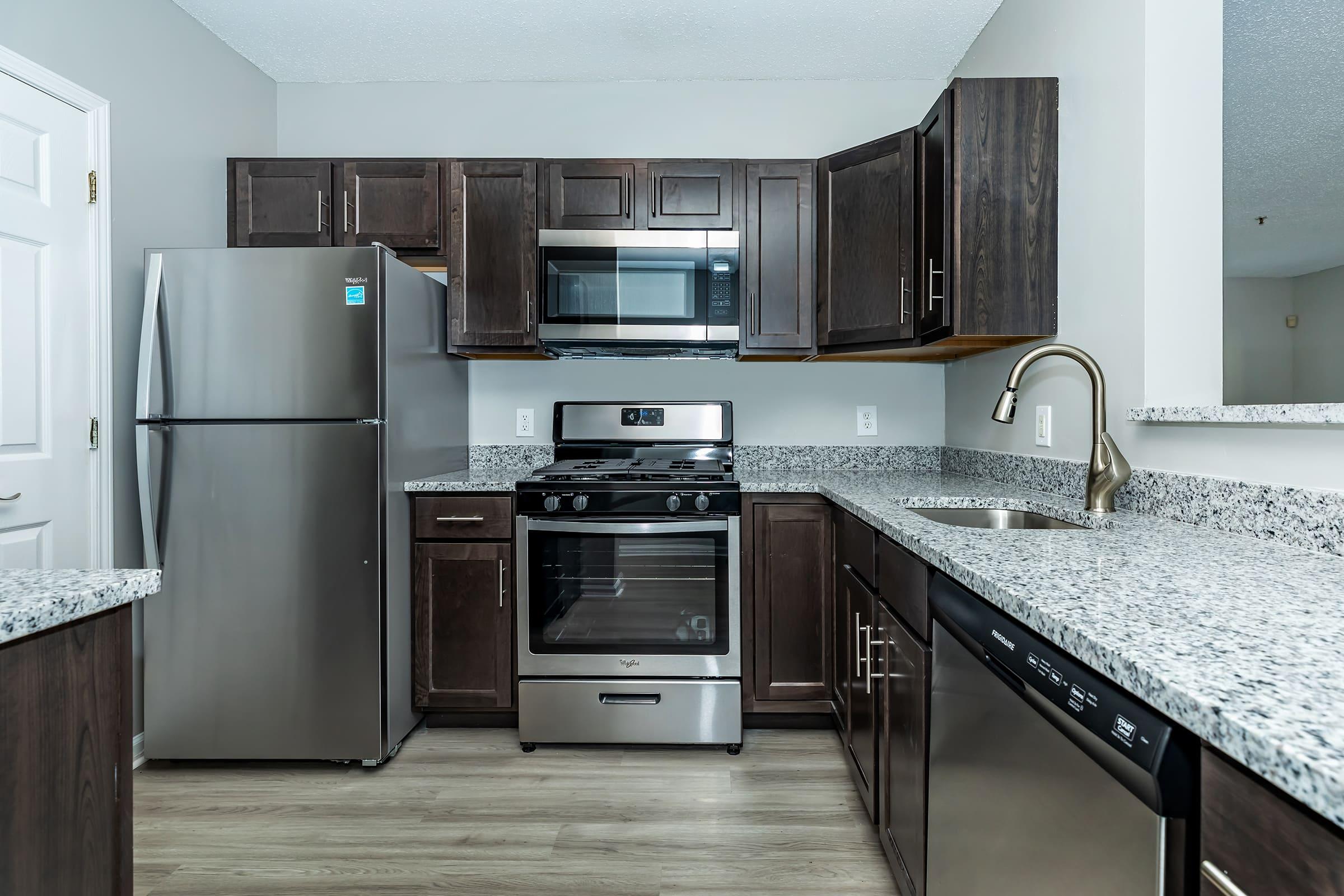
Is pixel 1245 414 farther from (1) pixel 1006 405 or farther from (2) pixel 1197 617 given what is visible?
(2) pixel 1197 617

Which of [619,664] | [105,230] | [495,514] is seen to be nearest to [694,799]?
[619,664]

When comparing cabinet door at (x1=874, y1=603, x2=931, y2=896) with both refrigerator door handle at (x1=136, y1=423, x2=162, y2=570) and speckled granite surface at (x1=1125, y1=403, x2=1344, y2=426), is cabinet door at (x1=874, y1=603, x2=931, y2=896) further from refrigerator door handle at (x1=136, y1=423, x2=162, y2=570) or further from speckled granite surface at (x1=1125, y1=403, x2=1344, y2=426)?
refrigerator door handle at (x1=136, y1=423, x2=162, y2=570)

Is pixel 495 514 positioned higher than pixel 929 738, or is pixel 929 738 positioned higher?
pixel 495 514

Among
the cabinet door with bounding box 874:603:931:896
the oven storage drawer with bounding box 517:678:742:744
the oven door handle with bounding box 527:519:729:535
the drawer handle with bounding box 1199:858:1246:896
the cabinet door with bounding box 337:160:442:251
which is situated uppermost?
the cabinet door with bounding box 337:160:442:251

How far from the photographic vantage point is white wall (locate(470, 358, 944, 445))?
287 centimetres

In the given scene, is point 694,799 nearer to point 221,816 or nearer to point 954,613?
point 954,613

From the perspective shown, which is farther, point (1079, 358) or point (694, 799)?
point (694, 799)

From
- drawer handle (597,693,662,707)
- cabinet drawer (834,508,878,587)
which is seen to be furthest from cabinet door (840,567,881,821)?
drawer handle (597,693,662,707)

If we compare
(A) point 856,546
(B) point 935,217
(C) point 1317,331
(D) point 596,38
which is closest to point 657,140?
(D) point 596,38

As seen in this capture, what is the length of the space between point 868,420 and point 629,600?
4.37 ft

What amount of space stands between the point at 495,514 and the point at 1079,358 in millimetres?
1795

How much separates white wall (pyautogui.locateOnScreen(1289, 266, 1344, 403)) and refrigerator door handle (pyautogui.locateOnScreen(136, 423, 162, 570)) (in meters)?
3.58

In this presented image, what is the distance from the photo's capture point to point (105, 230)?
205 cm

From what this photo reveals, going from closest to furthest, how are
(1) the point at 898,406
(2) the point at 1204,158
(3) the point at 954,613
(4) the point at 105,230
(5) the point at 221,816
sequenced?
(3) the point at 954,613 → (2) the point at 1204,158 → (5) the point at 221,816 → (4) the point at 105,230 → (1) the point at 898,406
